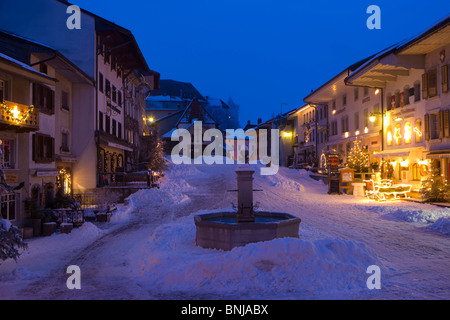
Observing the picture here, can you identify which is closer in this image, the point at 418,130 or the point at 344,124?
the point at 418,130

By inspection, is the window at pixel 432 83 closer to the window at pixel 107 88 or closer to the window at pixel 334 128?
the window at pixel 334 128

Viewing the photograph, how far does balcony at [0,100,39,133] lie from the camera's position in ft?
44.0

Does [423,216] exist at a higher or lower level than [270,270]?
higher

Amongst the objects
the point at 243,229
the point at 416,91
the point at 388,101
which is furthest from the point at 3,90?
the point at 388,101

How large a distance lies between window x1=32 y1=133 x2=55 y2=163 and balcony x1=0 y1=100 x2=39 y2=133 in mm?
1289

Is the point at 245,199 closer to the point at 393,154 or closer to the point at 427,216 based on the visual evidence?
the point at 427,216

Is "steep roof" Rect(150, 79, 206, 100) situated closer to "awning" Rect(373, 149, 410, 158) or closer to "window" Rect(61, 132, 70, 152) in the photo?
"awning" Rect(373, 149, 410, 158)

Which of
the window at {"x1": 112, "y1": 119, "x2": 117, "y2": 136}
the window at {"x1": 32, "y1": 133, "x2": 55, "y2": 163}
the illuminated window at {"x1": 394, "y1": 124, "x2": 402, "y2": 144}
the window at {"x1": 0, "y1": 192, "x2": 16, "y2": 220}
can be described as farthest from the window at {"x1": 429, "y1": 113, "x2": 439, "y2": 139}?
the window at {"x1": 112, "y1": 119, "x2": 117, "y2": 136}

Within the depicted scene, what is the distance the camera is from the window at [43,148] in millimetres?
16225

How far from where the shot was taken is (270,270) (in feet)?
26.3

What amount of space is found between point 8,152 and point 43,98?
313 centimetres

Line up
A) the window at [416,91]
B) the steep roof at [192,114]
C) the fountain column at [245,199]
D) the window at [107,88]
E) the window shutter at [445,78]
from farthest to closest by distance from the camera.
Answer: the steep roof at [192,114], the window at [107,88], the window at [416,91], the window shutter at [445,78], the fountain column at [245,199]

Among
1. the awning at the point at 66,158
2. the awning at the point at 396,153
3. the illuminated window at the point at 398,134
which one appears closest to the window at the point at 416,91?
the illuminated window at the point at 398,134
